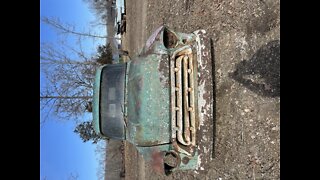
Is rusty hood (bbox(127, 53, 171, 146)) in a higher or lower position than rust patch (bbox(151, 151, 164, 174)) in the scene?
higher

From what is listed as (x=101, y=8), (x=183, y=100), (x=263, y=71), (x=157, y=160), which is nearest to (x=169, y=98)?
(x=183, y=100)

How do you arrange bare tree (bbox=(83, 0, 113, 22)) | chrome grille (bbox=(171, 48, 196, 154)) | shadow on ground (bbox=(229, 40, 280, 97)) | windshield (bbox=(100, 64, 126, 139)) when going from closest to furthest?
shadow on ground (bbox=(229, 40, 280, 97)) < chrome grille (bbox=(171, 48, 196, 154)) < windshield (bbox=(100, 64, 126, 139)) < bare tree (bbox=(83, 0, 113, 22))

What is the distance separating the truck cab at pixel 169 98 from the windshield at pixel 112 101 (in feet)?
0.32

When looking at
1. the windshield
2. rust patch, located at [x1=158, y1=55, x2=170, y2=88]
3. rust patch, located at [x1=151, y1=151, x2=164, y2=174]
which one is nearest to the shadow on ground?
rust patch, located at [x1=158, y1=55, x2=170, y2=88]

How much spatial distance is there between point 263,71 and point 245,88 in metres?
0.14

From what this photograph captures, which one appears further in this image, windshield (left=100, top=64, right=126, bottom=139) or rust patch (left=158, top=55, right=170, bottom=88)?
windshield (left=100, top=64, right=126, bottom=139)

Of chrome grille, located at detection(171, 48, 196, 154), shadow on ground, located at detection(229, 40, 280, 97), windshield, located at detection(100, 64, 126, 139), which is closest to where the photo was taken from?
shadow on ground, located at detection(229, 40, 280, 97)

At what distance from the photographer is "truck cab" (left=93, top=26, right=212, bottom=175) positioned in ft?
6.42

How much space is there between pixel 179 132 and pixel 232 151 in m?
0.30

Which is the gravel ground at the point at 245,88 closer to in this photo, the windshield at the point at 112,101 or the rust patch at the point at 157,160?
the rust patch at the point at 157,160

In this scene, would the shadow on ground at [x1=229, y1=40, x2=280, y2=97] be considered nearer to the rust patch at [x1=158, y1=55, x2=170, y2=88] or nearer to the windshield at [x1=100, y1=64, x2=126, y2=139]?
the rust patch at [x1=158, y1=55, x2=170, y2=88]

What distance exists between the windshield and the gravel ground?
0.54 m

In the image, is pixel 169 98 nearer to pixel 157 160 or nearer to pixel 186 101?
pixel 186 101
